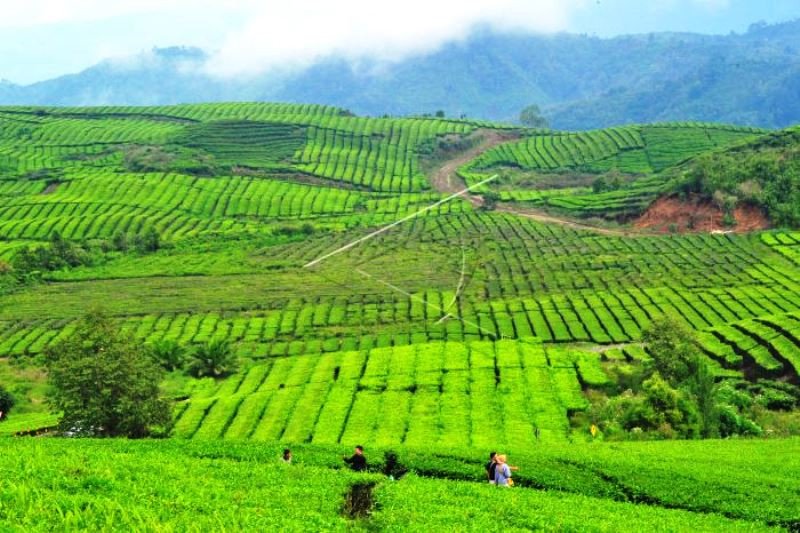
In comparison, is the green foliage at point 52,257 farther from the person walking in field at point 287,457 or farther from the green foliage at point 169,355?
the person walking in field at point 287,457

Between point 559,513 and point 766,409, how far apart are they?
82.7 feet

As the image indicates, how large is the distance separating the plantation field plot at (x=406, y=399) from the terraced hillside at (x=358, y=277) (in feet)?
0.68

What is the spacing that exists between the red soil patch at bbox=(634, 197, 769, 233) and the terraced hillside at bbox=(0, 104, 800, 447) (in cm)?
774

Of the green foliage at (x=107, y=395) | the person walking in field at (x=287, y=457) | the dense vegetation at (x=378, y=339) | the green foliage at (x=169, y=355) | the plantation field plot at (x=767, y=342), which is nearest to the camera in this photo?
the dense vegetation at (x=378, y=339)

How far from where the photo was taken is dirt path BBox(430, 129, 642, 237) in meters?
114

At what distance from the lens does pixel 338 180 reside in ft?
498

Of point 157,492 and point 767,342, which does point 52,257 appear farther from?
point 157,492

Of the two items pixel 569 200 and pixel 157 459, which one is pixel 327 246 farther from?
pixel 157 459

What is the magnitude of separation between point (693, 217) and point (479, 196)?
4175cm

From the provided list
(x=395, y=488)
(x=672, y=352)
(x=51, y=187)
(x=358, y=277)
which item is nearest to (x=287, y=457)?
(x=395, y=488)

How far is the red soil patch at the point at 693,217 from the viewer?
103062 millimetres

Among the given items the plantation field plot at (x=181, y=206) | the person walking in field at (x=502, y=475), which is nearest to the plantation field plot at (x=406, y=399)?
the person walking in field at (x=502, y=475)

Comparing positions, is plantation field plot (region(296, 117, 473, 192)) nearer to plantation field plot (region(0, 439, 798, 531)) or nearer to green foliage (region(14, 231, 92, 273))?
green foliage (region(14, 231, 92, 273))

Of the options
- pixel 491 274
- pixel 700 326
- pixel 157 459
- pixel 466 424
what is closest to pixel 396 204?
pixel 491 274
